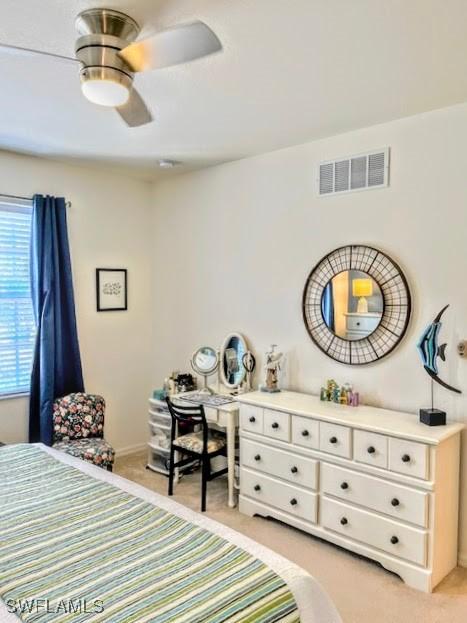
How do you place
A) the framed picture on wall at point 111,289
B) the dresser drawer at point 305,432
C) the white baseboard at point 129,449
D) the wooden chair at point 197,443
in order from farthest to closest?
the white baseboard at point 129,449, the framed picture on wall at point 111,289, the wooden chair at point 197,443, the dresser drawer at point 305,432

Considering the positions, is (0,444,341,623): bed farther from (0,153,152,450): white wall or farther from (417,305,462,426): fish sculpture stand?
(0,153,152,450): white wall

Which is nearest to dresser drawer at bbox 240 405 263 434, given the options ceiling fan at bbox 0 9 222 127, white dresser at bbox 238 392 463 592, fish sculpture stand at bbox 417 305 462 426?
white dresser at bbox 238 392 463 592

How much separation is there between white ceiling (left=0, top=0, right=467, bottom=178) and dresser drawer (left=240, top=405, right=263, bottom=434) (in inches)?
74.4

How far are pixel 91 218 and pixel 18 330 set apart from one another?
1176 millimetres

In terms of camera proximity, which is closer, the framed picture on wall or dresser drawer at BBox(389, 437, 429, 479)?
dresser drawer at BBox(389, 437, 429, 479)

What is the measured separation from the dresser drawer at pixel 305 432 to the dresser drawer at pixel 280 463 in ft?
0.32

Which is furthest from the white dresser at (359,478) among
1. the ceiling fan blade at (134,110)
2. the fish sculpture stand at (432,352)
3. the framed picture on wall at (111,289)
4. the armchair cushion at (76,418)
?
the ceiling fan blade at (134,110)

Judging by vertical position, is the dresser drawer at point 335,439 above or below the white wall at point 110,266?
below

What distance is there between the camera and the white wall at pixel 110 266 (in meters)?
3.90

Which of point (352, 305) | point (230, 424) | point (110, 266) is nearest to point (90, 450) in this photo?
A: point (230, 424)

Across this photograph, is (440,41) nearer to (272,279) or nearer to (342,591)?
(272,279)

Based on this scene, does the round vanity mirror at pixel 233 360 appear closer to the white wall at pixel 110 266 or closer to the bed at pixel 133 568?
the white wall at pixel 110 266

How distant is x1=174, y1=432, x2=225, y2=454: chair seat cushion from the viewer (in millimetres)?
3486

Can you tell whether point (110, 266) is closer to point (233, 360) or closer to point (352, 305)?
point (233, 360)
